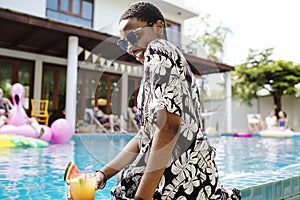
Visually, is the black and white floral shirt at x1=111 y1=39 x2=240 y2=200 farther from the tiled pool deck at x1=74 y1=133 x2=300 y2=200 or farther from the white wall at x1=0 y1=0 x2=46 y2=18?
the white wall at x1=0 y1=0 x2=46 y2=18

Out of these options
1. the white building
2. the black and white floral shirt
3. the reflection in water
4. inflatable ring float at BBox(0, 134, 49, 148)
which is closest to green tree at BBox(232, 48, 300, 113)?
the white building

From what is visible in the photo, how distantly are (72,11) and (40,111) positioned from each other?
3.35 metres

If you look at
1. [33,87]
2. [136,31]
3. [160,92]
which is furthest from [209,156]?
[33,87]

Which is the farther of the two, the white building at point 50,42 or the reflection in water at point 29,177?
the white building at point 50,42

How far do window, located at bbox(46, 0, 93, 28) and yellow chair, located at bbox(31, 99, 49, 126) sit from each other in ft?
8.53

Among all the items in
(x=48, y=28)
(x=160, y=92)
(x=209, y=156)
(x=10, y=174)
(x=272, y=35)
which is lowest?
(x=10, y=174)

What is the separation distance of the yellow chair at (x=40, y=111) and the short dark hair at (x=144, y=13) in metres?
7.53

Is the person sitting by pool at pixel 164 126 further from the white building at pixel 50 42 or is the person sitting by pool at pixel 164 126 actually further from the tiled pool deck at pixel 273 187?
the white building at pixel 50 42

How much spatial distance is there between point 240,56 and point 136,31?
703 inches

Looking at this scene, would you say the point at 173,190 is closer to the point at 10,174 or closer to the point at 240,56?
the point at 10,174

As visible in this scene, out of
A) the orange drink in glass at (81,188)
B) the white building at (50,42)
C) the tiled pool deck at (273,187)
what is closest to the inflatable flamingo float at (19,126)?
the white building at (50,42)

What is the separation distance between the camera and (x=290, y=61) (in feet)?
53.4

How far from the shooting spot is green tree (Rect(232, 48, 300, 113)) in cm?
1552

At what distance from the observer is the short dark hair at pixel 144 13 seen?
0.90 metres
